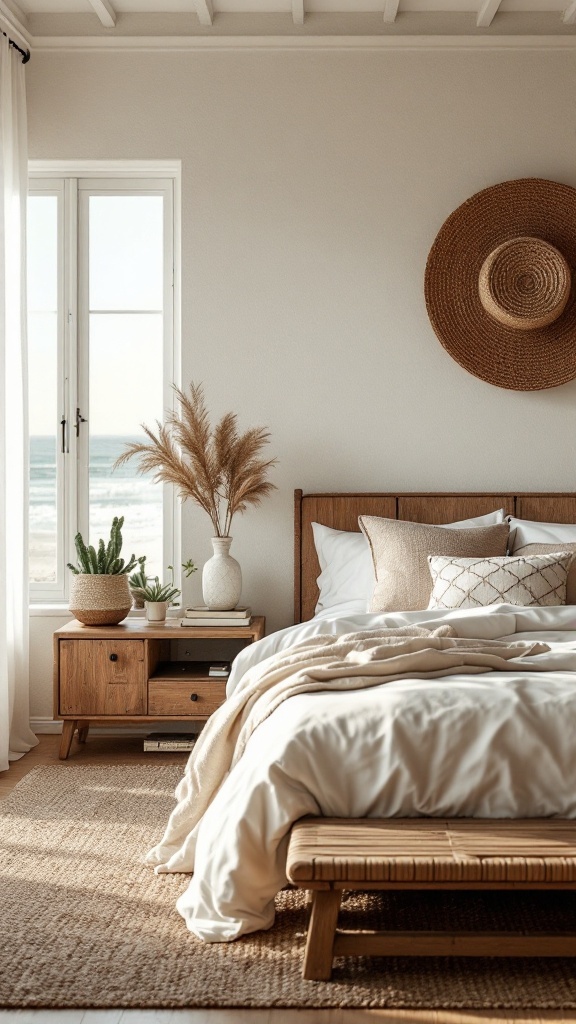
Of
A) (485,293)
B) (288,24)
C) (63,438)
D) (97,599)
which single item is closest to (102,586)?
(97,599)

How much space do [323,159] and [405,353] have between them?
0.92m

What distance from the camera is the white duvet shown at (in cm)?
222

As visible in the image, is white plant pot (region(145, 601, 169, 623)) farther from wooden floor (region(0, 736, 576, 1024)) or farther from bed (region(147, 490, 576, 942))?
wooden floor (region(0, 736, 576, 1024))

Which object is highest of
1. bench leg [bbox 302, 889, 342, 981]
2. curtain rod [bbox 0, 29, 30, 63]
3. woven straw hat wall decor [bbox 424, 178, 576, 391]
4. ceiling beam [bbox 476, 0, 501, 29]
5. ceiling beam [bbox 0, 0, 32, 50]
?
ceiling beam [bbox 476, 0, 501, 29]

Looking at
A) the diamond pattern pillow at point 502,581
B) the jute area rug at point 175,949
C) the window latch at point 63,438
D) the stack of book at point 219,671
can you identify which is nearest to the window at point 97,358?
the window latch at point 63,438

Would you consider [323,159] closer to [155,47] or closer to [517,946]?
[155,47]

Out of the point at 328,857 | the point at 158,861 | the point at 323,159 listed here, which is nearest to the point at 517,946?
the point at 328,857

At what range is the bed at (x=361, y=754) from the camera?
222 centimetres

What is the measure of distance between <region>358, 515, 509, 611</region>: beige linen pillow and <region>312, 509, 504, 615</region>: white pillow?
0.11 m

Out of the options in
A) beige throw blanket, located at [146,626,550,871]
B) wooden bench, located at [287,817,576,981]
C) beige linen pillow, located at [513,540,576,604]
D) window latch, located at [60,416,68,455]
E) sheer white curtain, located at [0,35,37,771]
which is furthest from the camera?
window latch, located at [60,416,68,455]

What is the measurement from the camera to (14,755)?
157 inches

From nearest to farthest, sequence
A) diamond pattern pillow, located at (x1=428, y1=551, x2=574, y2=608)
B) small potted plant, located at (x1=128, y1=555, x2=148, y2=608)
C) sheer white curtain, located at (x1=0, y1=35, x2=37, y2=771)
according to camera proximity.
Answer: diamond pattern pillow, located at (x1=428, y1=551, x2=574, y2=608), sheer white curtain, located at (x1=0, y1=35, x2=37, y2=771), small potted plant, located at (x1=128, y1=555, x2=148, y2=608)

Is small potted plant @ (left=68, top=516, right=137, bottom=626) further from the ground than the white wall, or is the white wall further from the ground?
the white wall

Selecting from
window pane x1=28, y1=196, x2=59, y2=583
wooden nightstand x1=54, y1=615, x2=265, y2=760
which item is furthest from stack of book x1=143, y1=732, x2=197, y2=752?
window pane x1=28, y1=196, x2=59, y2=583
